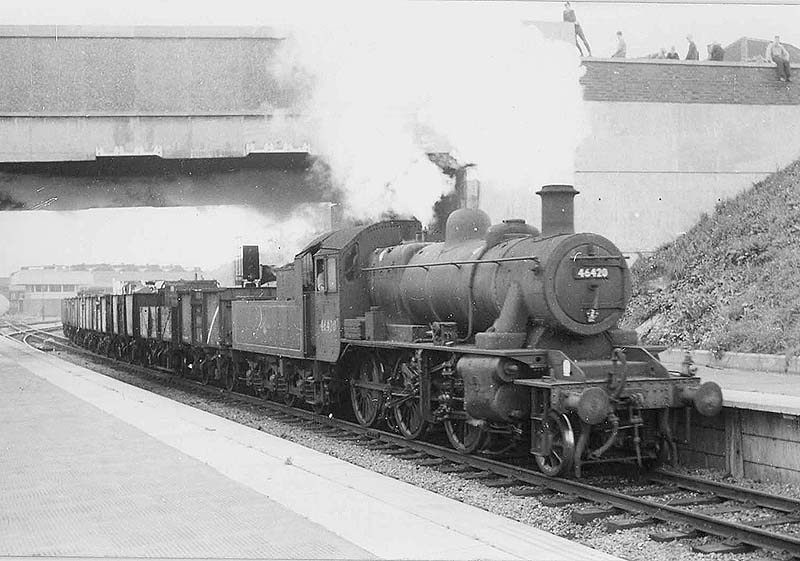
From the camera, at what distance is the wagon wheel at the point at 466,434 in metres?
10.1

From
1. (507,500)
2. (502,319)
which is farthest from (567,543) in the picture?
(502,319)

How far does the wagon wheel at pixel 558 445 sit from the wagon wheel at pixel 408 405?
6.94 ft

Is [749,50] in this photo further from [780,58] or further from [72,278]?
[72,278]

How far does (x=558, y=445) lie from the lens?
9.07 metres

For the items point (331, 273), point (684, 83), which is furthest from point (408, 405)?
point (684, 83)

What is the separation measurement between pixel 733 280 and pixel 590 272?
10.2 m

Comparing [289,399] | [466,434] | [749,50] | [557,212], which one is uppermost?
[749,50]

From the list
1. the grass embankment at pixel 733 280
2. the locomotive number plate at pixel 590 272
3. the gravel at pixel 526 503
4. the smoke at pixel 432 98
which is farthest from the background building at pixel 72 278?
the locomotive number plate at pixel 590 272

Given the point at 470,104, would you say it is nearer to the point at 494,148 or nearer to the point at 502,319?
the point at 494,148

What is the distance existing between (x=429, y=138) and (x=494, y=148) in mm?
1942

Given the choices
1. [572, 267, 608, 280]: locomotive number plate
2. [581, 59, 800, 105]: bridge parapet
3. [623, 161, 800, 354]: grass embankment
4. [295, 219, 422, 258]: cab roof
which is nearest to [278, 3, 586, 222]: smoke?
[295, 219, 422, 258]: cab roof

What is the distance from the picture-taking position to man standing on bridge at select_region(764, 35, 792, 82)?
20317 millimetres

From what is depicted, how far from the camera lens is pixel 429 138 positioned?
1459 centimetres

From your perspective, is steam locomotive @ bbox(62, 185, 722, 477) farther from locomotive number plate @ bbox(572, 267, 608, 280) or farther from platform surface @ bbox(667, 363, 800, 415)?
platform surface @ bbox(667, 363, 800, 415)
